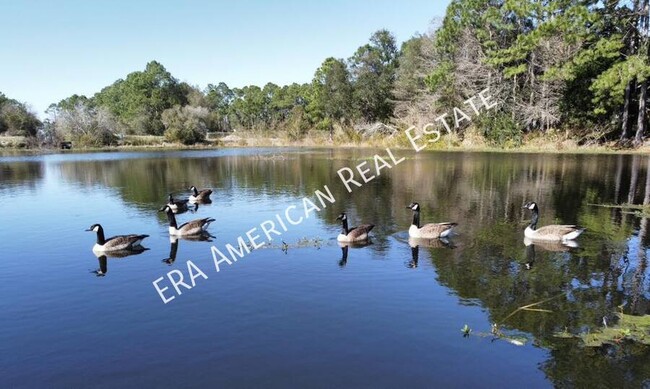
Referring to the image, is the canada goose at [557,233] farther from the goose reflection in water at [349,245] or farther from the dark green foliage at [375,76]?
the dark green foliage at [375,76]

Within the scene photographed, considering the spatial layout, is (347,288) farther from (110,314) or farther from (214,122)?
(214,122)

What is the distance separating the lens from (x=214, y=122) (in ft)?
391

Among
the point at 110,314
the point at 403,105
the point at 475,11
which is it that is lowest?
the point at 110,314

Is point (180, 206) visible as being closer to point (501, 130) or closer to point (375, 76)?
point (501, 130)

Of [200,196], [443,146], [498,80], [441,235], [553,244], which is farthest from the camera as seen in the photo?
[443,146]

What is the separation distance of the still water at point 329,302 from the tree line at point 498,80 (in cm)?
2667

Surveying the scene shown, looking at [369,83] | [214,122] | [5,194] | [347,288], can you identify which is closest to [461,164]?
[347,288]

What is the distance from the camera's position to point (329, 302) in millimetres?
10219

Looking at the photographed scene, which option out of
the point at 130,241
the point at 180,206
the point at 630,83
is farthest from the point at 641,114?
the point at 130,241

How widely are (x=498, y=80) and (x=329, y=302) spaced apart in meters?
50.4

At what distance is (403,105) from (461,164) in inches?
1276

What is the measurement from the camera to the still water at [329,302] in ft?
24.5

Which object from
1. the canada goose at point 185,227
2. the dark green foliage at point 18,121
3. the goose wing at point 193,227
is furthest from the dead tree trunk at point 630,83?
the dark green foliage at point 18,121

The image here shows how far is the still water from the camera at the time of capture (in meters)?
7.47
